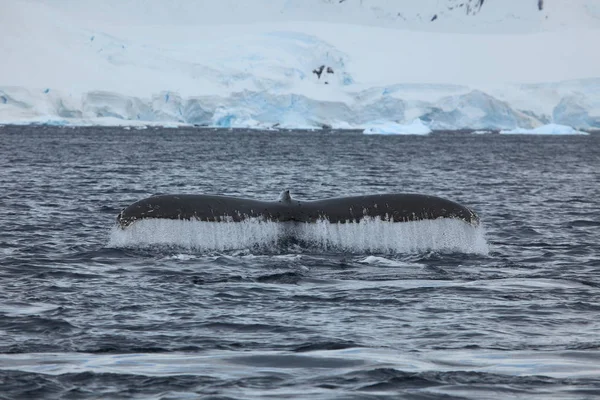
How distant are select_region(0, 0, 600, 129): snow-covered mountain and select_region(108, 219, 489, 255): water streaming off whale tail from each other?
92928 mm

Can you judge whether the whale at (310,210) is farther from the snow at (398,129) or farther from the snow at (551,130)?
the snow at (551,130)

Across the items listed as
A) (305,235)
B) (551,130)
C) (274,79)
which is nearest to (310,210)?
(305,235)

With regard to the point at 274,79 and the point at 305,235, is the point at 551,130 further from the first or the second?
the point at 305,235

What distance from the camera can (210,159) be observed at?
2112 inches

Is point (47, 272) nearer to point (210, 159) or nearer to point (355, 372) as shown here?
point (355, 372)

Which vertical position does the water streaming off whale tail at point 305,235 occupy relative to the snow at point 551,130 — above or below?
below

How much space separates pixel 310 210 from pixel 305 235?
32 centimetres

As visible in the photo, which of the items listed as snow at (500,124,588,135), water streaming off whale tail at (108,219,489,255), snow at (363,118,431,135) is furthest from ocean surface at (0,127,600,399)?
snow at (500,124,588,135)

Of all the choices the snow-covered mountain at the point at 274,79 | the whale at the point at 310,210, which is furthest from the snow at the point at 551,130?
the whale at the point at 310,210

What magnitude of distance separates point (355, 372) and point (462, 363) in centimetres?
90

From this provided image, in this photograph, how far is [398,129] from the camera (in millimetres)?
100875

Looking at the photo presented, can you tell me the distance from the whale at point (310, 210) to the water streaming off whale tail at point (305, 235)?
0.07m

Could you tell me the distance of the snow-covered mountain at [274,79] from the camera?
356 feet

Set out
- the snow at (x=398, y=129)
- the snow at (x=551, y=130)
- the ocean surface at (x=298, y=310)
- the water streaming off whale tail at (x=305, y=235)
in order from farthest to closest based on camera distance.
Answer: the snow at (x=551, y=130), the snow at (x=398, y=129), the water streaming off whale tail at (x=305, y=235), the ocean surface at (x=298, y=310)
